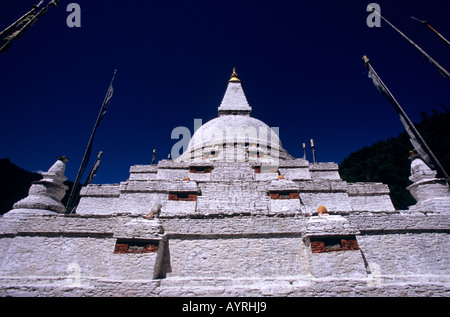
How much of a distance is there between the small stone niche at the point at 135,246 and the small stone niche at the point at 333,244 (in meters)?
3.36

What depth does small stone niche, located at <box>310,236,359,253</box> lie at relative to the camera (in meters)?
4.85

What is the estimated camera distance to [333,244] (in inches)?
193

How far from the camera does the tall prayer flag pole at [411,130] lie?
7.78 m

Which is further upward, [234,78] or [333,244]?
[234,78]

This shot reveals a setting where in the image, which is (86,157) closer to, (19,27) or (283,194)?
(19,27)

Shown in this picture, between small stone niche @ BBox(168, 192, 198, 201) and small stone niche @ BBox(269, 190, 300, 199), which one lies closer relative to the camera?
small stone niche @ BBox(269, 190, 300, 199)

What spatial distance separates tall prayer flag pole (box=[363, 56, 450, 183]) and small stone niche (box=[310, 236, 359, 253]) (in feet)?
16.0

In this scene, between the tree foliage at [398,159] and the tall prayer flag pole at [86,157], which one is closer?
the tall prayer flag pole at [86,157]

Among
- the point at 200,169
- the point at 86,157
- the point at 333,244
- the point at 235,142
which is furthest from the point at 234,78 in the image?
the point at 333,244

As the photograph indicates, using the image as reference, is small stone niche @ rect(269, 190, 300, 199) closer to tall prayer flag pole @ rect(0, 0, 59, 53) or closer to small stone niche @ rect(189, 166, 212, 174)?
small stone niche @ rect(189, 166, 212, 174)

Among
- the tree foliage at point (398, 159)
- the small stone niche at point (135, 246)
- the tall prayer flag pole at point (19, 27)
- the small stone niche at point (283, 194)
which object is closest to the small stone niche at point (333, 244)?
the small stone niche at point (283, 194)

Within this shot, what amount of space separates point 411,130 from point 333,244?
6.45 m

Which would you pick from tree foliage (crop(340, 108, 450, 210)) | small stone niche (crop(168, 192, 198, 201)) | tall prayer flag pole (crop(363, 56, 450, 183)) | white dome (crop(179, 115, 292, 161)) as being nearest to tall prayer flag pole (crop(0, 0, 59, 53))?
small stone niche (crop(168, 192, 198, 201))

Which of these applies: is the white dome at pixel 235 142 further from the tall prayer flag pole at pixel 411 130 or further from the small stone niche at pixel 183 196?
the tall prayer flag pole at pixel 411 130
